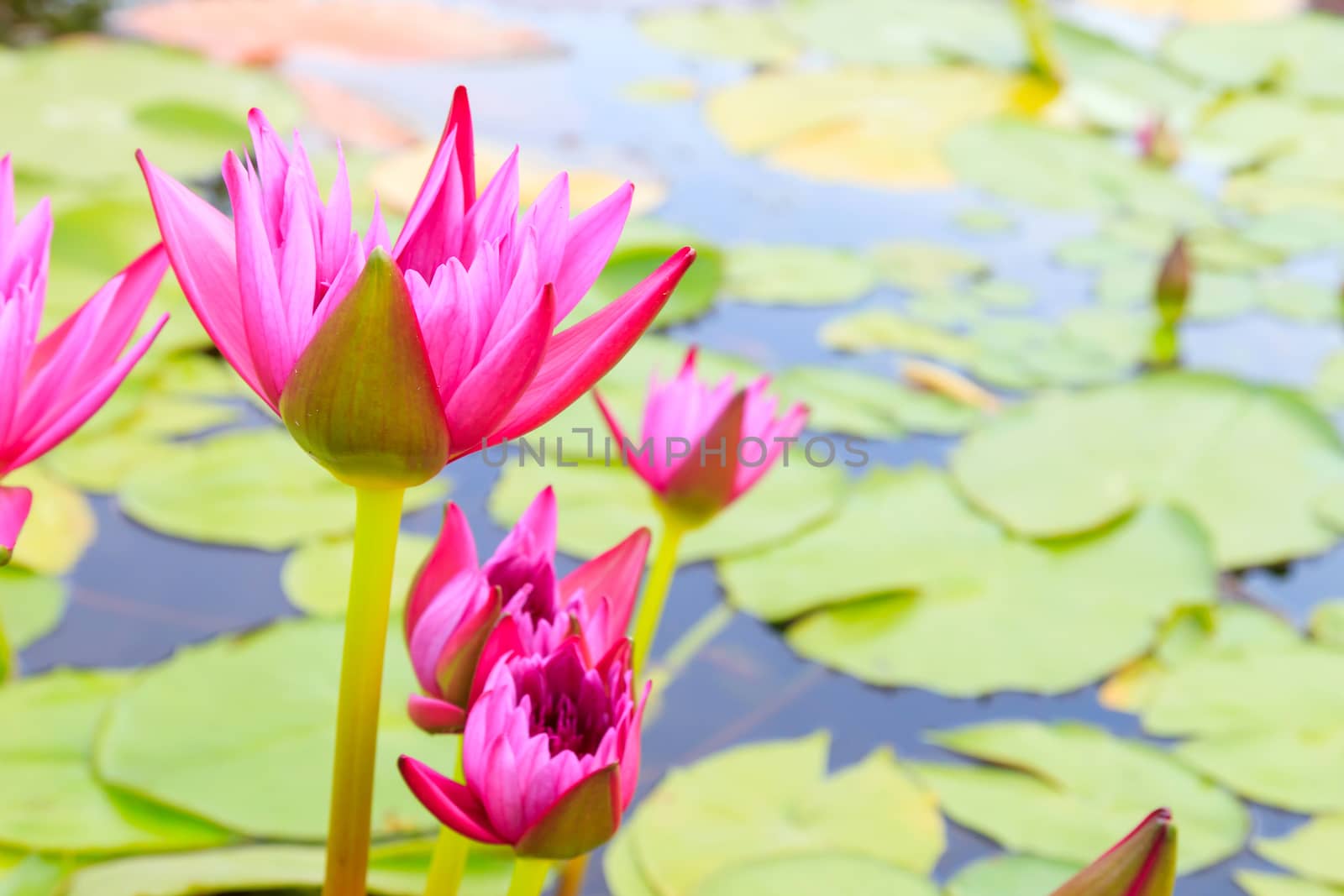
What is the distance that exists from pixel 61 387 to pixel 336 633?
545 mm

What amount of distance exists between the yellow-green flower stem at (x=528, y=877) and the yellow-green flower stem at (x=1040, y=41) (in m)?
2.88

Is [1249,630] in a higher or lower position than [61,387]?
lower

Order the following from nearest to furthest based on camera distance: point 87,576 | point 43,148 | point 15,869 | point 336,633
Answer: point 15,869 → point 336,633 → point 87,576 → point 43,148

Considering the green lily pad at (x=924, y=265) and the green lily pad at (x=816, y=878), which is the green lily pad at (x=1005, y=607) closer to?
the green lily pad at (x=816, y=878)

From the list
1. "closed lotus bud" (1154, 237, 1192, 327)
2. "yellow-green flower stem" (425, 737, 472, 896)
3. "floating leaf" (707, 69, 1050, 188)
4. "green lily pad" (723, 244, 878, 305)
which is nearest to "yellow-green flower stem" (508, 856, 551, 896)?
"yellow-green flower stem" (425, 737, 472, 896)

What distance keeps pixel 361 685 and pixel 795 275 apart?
1562mm

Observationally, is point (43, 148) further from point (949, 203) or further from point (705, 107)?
point (949, 203)

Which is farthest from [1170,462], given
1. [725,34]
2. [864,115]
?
[725,34]

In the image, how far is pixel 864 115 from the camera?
→ 2.77 meters

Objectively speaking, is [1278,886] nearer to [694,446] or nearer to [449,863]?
[694,446]

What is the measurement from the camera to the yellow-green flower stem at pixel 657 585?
76 cm

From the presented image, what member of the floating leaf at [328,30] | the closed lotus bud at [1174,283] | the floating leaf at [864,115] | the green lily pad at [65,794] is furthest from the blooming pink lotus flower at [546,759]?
the floating leaf at [328,30]

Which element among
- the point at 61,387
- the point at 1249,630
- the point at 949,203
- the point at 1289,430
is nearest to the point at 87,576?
the point at 61,387

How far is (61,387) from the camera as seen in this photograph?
1.83 ft
